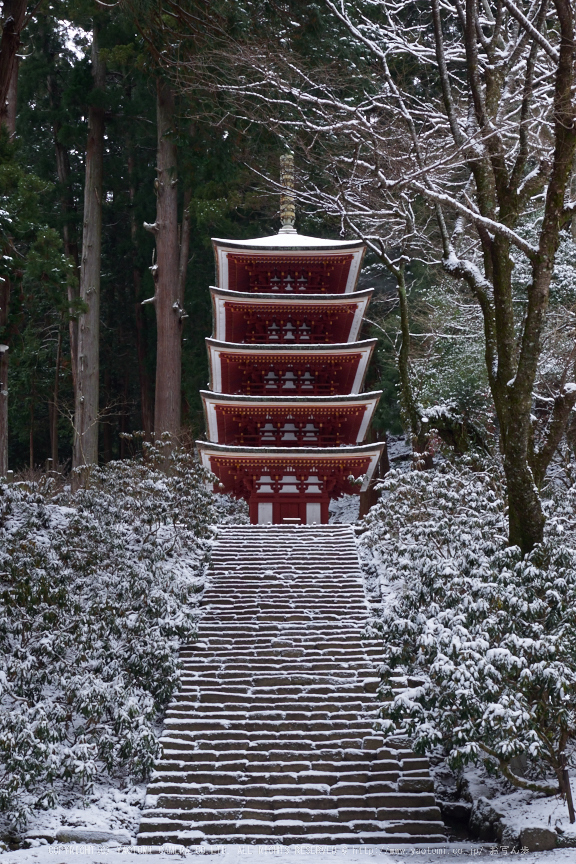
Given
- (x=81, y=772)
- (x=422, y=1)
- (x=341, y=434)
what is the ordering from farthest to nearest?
1. (x=422, y=1)
2. (x=341, y=434)
3. (x=81, y=772)

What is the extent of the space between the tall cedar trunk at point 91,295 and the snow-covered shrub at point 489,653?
39.0ft

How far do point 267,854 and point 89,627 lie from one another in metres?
3.03

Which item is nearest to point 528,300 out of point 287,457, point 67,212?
point 287,457

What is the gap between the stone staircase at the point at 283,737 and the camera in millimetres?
6957

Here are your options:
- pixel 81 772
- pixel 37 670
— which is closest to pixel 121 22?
pixel 37 670

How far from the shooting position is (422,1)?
18625 millimetres

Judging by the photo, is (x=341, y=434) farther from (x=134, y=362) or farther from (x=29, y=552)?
(x=134, y=362)

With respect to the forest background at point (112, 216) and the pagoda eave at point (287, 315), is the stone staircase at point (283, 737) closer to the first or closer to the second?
the forest background at point (112, 216)

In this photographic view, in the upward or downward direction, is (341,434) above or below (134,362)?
below

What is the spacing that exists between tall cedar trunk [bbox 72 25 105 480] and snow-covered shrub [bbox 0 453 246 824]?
279 inches

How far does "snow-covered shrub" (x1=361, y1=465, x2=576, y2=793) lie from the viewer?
6156 millimetres

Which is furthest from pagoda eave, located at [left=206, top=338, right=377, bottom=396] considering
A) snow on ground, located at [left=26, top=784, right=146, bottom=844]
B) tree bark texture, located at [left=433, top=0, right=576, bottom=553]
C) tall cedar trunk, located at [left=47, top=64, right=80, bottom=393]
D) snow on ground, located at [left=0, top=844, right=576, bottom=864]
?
snow on ground, located at [left=0, top=844, right=576, bottom=864]

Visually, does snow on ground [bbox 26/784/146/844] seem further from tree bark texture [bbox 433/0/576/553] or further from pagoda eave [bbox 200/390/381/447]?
pagoda eave [bbox 200/390/381/447]

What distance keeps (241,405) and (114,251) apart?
1379 cm
